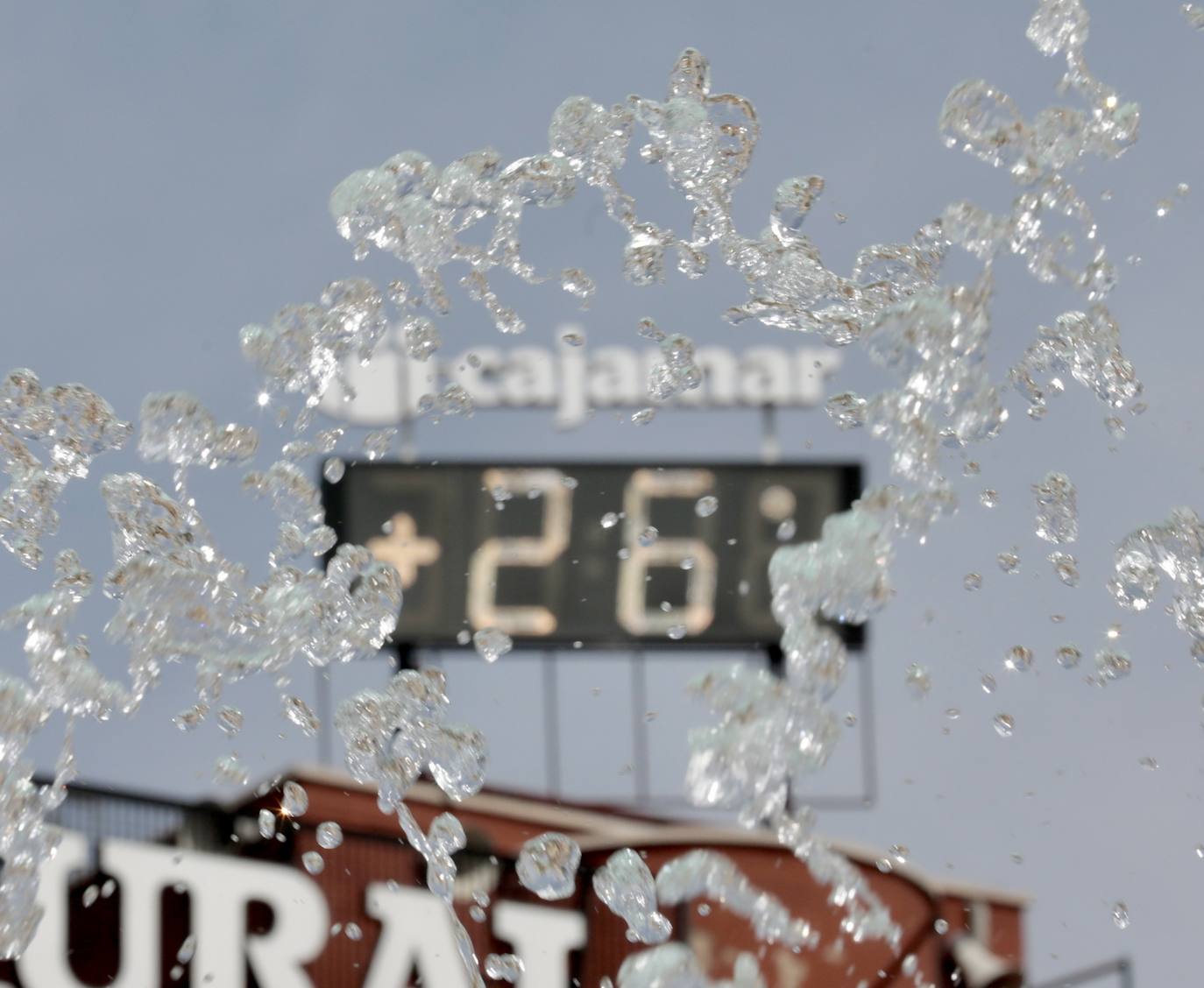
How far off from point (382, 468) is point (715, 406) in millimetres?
3604

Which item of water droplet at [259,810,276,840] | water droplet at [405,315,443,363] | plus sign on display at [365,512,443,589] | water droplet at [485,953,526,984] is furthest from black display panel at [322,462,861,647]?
water droplet at [405,315,443,363]

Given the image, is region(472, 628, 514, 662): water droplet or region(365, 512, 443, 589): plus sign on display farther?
region(365, 512, 443, 589): plus sign on display

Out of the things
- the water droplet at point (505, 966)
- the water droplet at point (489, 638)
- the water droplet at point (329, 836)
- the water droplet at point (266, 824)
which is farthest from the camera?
the water droplet at point (266, 824)

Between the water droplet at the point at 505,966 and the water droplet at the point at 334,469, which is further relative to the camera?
the water droplet at the point at 505,966

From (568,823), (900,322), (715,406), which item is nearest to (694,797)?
(900,322)

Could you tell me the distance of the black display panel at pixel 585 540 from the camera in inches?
641

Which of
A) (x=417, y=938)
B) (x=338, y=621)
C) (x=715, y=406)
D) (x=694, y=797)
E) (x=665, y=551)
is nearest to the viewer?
(x=694, y=797)

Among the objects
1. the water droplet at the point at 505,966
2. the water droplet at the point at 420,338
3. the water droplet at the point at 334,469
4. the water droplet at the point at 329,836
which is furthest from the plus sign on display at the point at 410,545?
the water droplet at the point at 420,338

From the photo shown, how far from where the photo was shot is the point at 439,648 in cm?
1616

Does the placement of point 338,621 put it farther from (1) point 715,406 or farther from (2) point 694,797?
(1) point 715,406

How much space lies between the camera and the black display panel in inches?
641

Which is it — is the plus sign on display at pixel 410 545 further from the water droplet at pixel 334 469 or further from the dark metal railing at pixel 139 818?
the dark metal railing at pixel 139 818

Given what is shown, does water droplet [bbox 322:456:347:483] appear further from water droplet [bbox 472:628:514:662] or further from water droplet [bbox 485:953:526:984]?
water droplet [bbox 485:953:526:984]

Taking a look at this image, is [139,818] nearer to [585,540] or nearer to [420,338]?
[585,540]
